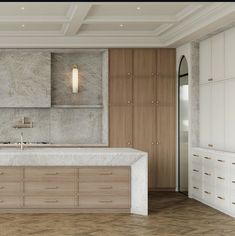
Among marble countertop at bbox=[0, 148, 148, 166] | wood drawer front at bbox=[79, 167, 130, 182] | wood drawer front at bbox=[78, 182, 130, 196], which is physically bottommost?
wood drawer front at bbox=[78, 182, 130, 196]

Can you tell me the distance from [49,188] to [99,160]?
801 millimetres

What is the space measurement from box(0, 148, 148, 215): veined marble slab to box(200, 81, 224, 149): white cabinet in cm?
173

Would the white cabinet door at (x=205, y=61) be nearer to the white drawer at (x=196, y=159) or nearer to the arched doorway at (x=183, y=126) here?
the arched doorway at (x=183, y=126)

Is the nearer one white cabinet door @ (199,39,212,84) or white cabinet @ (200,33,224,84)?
white cabinet @ (200,33,224,84)

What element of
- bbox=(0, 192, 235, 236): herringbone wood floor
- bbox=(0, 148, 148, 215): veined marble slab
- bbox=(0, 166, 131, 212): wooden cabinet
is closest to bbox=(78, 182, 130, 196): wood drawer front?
bbox=(0, 166, 131, 212): wooden cabinet

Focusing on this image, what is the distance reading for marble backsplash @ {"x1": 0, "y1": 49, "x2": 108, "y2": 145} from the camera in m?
10.8

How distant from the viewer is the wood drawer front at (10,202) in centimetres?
766

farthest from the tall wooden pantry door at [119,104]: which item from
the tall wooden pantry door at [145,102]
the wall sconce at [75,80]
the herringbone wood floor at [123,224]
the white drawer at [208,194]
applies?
the herringbone wood floor at [123,224]

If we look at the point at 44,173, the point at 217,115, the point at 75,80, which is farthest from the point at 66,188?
the point at 75,80

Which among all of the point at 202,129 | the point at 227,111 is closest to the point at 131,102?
the point at 202,129

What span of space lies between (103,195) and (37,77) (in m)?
3.65

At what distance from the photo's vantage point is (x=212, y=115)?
29.9ft

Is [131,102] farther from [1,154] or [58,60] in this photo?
[1,154]

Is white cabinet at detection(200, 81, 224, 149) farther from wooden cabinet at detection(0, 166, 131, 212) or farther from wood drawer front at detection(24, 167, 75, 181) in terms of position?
wood drawer front at detection(24, 167, 75, 181)
